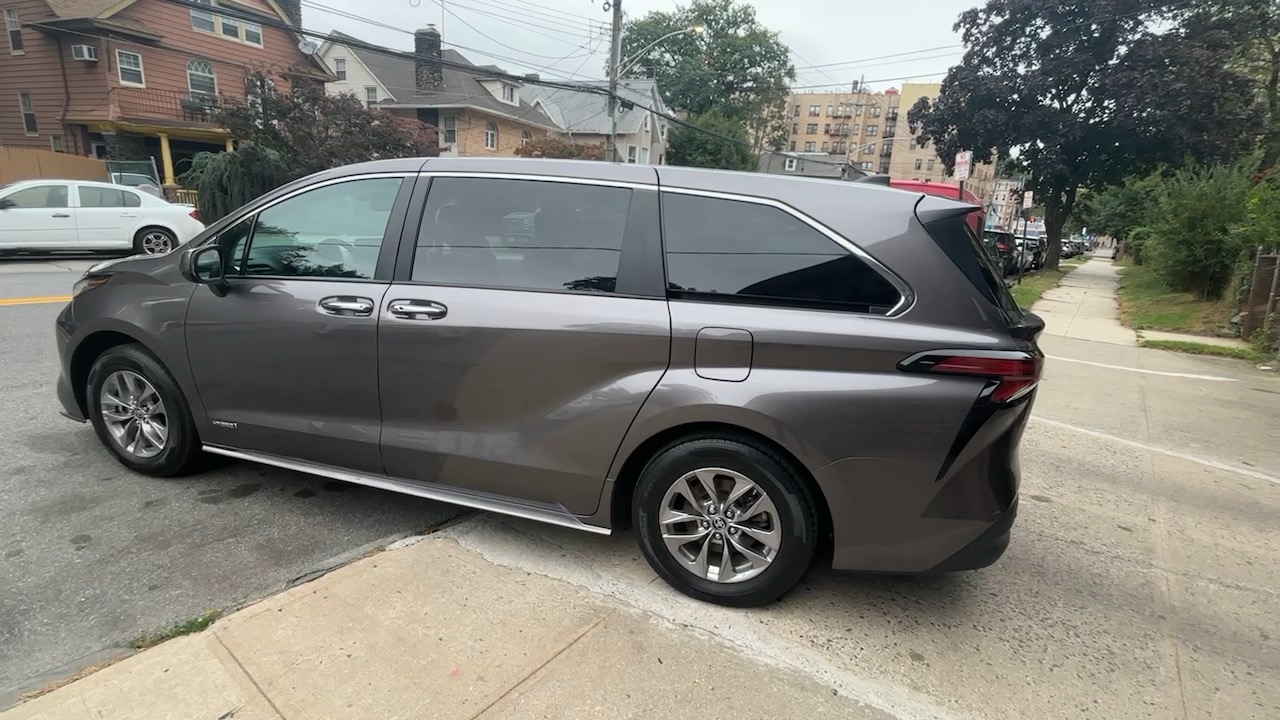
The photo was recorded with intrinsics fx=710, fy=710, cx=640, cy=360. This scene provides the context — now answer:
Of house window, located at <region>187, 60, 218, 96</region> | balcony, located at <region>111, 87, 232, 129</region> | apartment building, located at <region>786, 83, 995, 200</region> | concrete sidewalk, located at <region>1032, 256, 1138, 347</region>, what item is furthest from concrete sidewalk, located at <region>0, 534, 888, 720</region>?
apartment building, located at <region>786, 83, 995, 200</region>

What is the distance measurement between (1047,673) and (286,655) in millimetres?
2760

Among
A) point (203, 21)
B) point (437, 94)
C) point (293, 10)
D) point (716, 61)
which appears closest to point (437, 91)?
point (437, 94)

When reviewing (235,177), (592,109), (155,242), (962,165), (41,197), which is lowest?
(155,242)

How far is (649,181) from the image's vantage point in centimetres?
300

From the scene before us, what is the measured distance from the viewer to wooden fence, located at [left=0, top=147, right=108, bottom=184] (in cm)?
1881

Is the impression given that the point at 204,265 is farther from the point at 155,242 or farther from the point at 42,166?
the point at 42,166

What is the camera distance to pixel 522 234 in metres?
3.13

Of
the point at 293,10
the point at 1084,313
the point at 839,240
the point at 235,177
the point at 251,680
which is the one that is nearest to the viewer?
the point at 251,680

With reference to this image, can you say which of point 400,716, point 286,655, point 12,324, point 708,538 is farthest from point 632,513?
point 12,324

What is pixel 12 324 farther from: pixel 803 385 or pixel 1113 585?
pixel 1113 585

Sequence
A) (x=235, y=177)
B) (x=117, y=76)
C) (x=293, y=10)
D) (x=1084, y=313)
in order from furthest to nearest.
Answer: (x=293, y=10) → (x=117, y=76) → (x=235, y=177) → (x=1084, y=313)

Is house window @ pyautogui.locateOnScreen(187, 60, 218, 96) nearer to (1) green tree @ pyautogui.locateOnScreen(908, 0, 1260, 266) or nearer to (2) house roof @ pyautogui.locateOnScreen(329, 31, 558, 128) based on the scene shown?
(2) house roof @ pyautogui.locateOnScreen(329, 31, 558, 128)

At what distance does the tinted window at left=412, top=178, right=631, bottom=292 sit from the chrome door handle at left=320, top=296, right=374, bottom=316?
10.0 inches

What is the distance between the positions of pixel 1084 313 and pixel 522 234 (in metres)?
15.1
